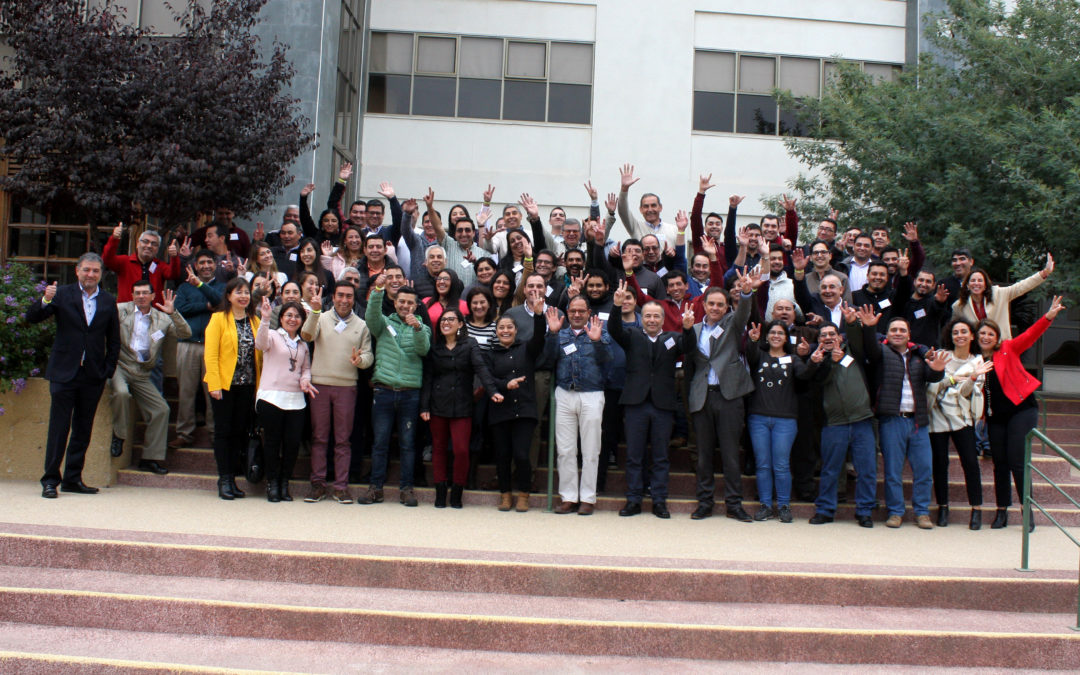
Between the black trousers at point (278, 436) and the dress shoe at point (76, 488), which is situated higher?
the black trousers at point (278, 436)

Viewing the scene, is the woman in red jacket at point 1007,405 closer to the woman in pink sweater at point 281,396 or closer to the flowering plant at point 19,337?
Answer: the woman in pink sweater at point 281,396

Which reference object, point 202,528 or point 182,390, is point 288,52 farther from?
point 202,528

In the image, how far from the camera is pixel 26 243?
14.8 metres

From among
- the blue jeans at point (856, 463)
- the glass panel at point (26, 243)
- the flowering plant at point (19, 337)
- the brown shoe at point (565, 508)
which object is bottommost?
the brown shoe at point (565, 508)

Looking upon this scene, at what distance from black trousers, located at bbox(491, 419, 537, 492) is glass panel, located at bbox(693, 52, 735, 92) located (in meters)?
13.1

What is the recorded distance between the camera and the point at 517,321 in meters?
8.97

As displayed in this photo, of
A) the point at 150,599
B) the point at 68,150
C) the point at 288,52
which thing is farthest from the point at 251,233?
the point at 150,599

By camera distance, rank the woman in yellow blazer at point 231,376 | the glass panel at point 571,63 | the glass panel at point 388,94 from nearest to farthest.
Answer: the woman in yellow blazer at point 231,376
the glass panel at point 388,94
the glass panel at point 571,63

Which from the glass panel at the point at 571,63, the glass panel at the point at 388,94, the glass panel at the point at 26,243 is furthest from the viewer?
the glass panel at the point at 571,63

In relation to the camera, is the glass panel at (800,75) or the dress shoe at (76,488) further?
the glass panel at (800,75)

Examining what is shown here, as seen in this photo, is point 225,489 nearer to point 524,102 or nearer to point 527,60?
point 524,102

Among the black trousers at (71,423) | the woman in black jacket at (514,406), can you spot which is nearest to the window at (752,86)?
the woman in black jacket at (514,406)

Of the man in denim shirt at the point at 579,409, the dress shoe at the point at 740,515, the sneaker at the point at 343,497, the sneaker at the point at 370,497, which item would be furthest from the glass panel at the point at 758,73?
the sneaker at the point at 343,497

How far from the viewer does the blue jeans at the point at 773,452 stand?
8523 mm
